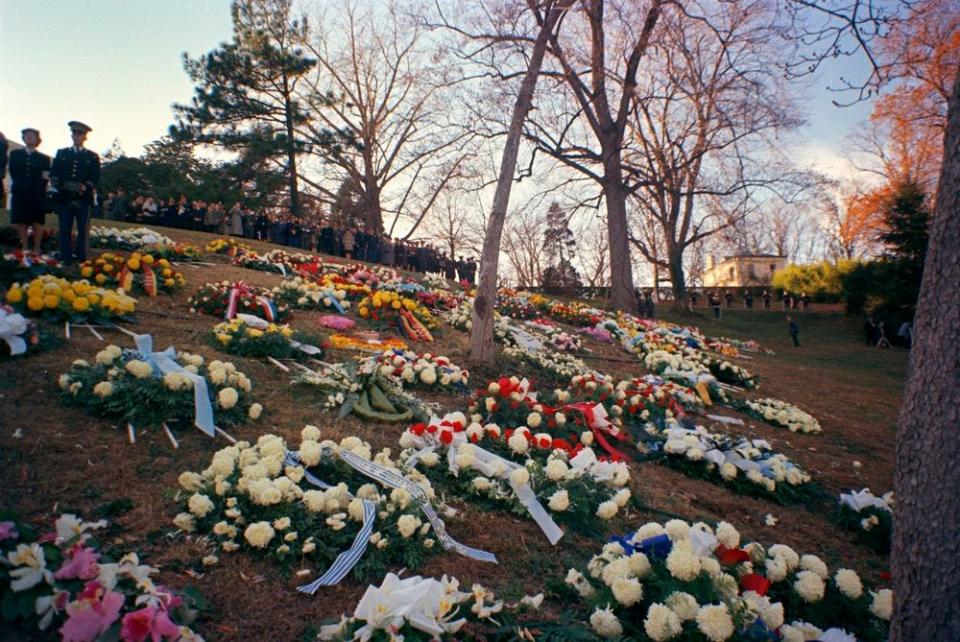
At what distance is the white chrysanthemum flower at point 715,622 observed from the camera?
2.19m

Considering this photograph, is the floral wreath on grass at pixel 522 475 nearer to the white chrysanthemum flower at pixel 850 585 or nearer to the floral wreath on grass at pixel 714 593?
the floral wreath on grass at pixel 714 593

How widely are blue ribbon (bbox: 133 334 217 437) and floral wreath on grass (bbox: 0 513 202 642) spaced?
1733 millimetres

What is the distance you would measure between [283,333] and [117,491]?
3568 mm

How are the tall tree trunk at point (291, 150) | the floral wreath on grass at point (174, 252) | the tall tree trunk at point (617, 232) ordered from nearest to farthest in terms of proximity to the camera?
the floral wreath on grass at point (174, 252), the tall tree trunk at point (617, 232), the tall tree trunk at point (291, 150)

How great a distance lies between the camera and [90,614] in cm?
198

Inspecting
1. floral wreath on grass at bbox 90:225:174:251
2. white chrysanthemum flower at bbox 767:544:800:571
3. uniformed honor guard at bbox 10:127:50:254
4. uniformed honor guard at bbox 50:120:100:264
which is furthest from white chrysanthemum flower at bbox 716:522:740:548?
floral wreath on grass at bbox 90:225:174:251

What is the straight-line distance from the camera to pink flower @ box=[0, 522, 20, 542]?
2211 millimetres

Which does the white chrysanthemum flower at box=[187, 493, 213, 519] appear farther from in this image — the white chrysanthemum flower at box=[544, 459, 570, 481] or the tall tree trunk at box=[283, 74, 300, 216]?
the tall tree trunk at box=[283, 74, 300, 216]

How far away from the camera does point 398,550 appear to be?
3.06m

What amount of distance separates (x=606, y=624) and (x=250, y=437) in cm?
307

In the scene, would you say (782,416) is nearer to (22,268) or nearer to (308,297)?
(308,297)

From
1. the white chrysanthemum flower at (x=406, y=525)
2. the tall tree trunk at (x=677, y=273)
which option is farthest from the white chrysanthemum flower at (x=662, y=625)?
the tall tree trunk at (x=677, y=273)

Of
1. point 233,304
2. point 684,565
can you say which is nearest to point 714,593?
point 684,565

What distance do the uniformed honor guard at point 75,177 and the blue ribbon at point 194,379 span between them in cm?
466
